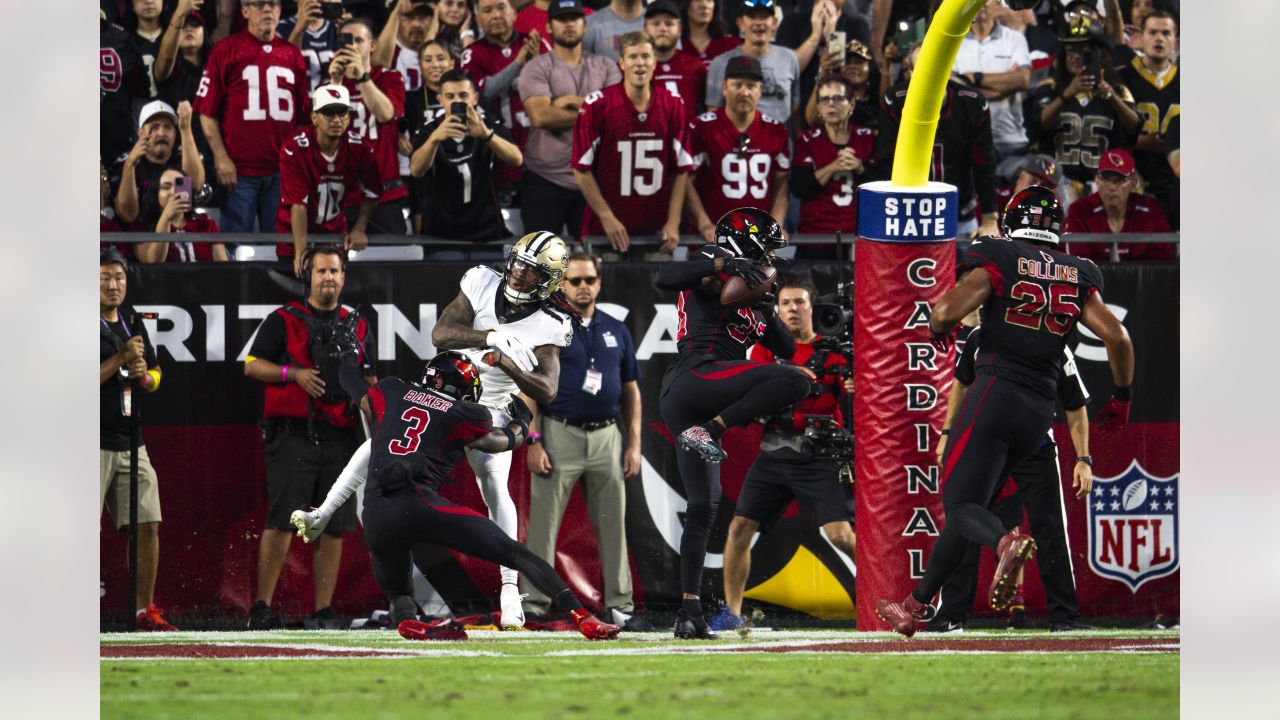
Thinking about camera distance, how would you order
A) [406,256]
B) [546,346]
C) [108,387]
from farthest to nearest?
[406,256] < [108,387] < [546,346]

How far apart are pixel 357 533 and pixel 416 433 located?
2.05 m

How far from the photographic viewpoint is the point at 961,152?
10.7 metres

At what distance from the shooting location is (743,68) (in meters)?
10.5

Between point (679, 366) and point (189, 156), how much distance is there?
3617mm

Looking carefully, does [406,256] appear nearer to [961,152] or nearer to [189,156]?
[189,156]

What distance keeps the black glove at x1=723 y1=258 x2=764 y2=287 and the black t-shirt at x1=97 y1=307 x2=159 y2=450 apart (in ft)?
11.2

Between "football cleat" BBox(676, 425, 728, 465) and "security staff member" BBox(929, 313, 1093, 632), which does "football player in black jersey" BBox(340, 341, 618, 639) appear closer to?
"football cleat" BBox(676, 425, 728, 465)

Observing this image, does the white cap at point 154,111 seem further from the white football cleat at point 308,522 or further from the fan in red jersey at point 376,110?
the white football cleat at point 308,522

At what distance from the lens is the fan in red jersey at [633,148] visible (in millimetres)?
10250

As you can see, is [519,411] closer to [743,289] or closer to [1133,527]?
[743,289]

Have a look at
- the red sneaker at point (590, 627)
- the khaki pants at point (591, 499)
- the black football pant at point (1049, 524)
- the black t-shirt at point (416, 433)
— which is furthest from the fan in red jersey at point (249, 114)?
the black football pant at point (1049, 524)

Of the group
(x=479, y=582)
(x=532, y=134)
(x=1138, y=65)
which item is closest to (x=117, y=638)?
(x=479, y=582)

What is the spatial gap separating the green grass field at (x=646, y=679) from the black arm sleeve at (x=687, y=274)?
A: 1799 millimetres

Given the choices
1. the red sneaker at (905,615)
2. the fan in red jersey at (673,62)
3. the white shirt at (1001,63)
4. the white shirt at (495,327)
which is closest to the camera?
the red sneaker at (905,615)
